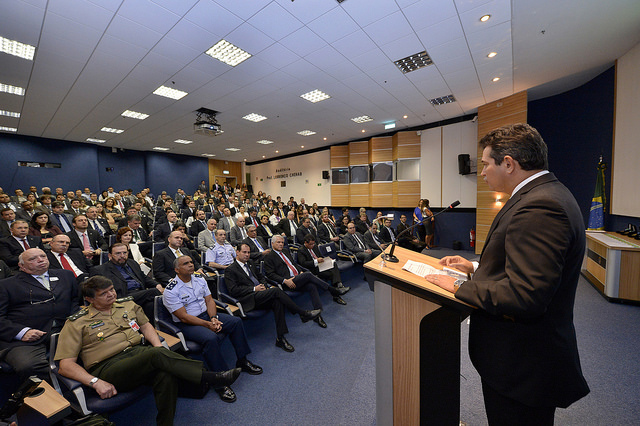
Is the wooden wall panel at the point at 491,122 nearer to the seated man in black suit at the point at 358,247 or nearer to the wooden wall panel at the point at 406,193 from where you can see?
the wooden wall panel at the point at 406,193

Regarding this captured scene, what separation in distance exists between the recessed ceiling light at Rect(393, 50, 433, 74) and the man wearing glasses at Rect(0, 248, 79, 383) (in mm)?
5686

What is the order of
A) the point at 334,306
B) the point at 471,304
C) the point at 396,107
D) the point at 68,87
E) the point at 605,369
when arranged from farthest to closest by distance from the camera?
the point at 396,107 → the point at 68,87 → the point at 334,306 → the point at 605,369 → the point at 471,304

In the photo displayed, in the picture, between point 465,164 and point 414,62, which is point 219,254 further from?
point 465,164

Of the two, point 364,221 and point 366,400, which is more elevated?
point 364,221

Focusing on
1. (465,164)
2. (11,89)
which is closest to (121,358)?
(11,89)

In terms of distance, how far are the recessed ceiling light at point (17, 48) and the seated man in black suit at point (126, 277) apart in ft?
12.0

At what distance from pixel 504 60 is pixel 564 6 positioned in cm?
138

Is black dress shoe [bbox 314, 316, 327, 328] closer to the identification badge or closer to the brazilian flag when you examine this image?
the identification badge

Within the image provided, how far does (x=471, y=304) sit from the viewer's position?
0.88 m

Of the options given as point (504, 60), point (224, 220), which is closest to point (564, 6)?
point (504, 60)

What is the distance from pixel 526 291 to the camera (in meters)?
0.79

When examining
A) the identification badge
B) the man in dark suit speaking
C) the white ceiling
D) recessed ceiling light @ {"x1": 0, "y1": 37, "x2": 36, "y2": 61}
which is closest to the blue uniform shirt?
the identification badge

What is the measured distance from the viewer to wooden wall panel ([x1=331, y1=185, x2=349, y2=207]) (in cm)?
1129

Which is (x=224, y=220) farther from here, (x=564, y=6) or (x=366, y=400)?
(x=564, y=6)
